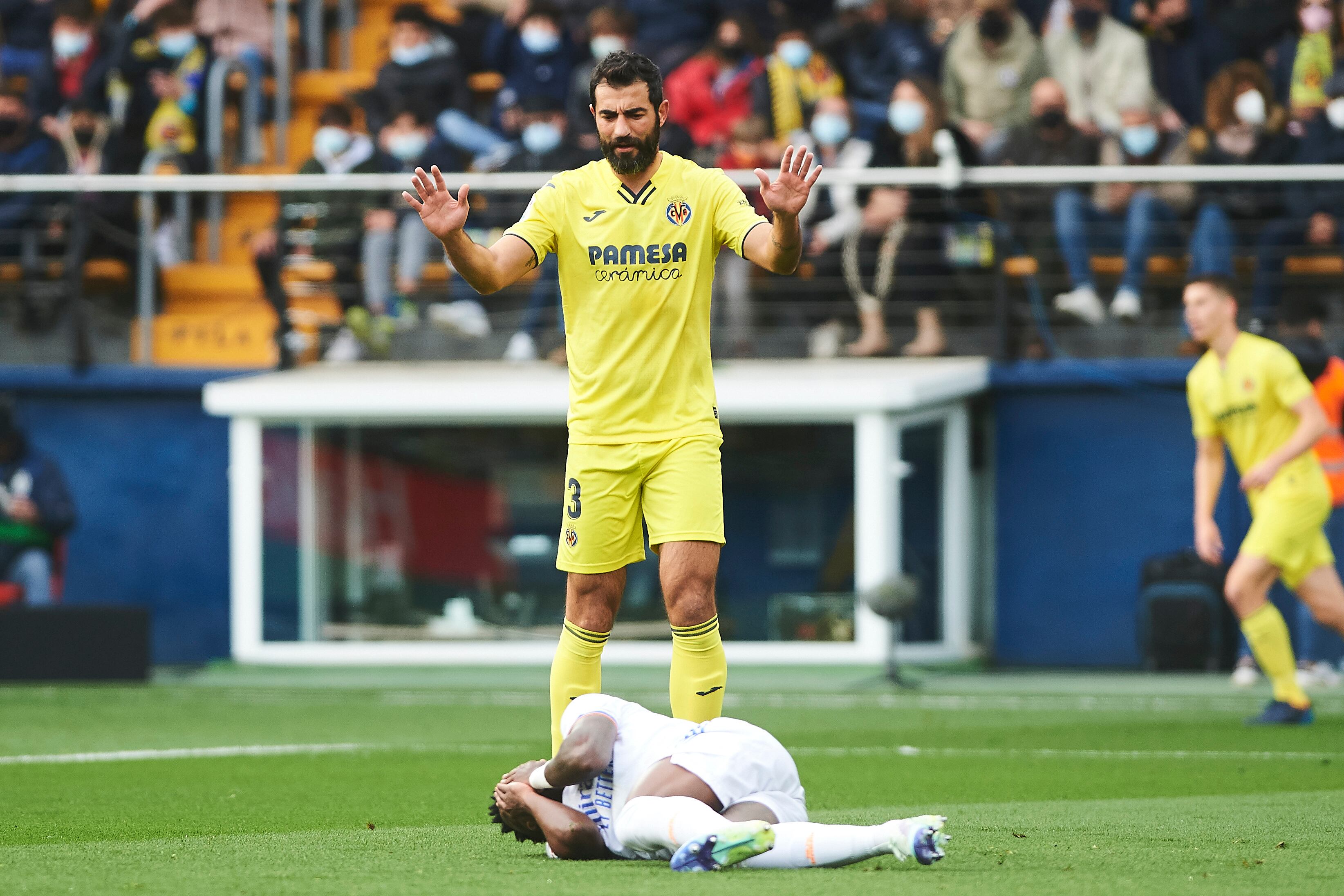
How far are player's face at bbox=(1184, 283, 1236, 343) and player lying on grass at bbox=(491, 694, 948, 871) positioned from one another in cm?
515

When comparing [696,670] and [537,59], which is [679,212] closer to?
[696,670]

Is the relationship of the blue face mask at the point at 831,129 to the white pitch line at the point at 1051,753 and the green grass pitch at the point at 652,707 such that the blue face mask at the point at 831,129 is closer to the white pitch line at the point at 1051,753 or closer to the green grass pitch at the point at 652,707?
the green grass pitch at the point at 652,707

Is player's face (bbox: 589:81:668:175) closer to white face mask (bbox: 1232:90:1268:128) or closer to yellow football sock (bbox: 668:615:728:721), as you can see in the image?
yellow football sock (bbox: 668:615:728:721)

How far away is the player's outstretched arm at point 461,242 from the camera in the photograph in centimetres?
559

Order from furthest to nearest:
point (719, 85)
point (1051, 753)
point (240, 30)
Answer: point (240, 30) < point (719, 85) < point (1051, 753)

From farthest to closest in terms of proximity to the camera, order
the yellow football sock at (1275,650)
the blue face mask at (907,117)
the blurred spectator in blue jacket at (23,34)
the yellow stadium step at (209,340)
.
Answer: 1. the blurred spectator in blue jacket at (23,34)
2. the yellow stadium step at (209,340)
3. the blue face mask at (907,117)
4. the yellow football sock at (1275,650)

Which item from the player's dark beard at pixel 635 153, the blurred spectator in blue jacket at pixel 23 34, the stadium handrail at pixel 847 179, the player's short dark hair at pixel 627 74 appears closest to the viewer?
the player's short dark hair at pixel 627 74

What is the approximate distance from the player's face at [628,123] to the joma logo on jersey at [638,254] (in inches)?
9.2

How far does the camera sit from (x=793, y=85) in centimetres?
1413

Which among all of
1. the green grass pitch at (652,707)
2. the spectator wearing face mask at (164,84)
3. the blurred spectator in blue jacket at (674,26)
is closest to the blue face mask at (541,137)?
the blurred spectator in blue jacket at (674,26)

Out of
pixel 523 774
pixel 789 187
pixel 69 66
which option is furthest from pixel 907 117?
pixel 523 774

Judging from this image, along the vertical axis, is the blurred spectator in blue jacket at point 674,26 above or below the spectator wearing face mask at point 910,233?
above

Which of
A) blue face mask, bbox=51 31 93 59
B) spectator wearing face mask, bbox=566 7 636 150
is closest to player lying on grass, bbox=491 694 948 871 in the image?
spectator wearing face mask, bbox=566 7 636 150

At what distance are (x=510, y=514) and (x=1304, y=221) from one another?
564 cm
